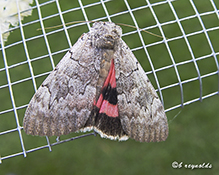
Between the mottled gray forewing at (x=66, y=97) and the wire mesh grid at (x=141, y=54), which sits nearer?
the mottled gray forewing at (x=66, y=97)

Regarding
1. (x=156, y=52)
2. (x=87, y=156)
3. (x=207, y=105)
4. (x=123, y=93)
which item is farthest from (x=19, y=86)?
(x=207, y=105)

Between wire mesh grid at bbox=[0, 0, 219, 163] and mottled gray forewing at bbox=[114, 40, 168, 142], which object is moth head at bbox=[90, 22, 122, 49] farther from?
wire mesh grid at bbox=[0, 0, 219, 163]

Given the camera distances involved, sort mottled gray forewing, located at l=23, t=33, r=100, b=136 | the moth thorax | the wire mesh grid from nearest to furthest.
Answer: mottled gray forewing, located at l=23, t=33, r=100, b=136 → the moth thorax → the wire mesh grid

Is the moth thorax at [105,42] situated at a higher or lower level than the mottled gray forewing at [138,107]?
higher

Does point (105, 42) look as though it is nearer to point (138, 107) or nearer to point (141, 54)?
point (138, 107)

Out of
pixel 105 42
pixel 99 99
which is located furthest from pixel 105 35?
pixel 99 99

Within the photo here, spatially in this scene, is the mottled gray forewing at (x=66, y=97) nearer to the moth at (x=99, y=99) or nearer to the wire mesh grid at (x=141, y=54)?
the moth at (x=99, y=99)

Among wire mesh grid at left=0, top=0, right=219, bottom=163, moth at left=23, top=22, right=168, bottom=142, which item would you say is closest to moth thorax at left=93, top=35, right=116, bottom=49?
moth at left=23, top=22, right=168, bottom=142

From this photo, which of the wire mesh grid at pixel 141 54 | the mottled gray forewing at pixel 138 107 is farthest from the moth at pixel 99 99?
the wire mesh grid at pixel 141 54
